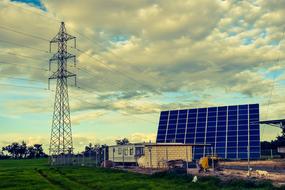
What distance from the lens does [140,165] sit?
50.8 m

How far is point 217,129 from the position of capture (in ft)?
194

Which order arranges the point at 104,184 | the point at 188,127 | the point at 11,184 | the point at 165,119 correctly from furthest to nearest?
the point at 165,119
the point at 188,127
the point at 11,184
the point at 104,184

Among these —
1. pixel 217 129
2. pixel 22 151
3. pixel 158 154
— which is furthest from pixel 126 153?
pixel 22 151

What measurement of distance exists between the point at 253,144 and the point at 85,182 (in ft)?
97.4

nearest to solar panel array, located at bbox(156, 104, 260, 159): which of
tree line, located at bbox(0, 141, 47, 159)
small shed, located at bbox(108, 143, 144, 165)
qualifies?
small shed, located at bbox(108, 143, 144, 165)

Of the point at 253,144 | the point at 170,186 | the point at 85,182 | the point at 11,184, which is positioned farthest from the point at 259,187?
the point at 253,144

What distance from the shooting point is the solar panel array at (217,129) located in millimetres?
53812

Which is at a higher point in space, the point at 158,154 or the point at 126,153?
the point at 158,154

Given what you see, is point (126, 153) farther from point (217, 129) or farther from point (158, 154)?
point (217, 129)

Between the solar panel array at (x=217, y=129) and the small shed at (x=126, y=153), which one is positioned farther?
the solar panel array at (x=217, y=129)

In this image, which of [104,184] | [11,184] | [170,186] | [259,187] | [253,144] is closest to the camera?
[259,187]

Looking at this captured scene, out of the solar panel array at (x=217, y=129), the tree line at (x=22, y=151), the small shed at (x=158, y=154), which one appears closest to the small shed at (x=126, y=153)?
the small shed at (x=158, y=154)

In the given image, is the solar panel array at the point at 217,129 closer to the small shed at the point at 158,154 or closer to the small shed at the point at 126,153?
the small shed at the point at 158,154

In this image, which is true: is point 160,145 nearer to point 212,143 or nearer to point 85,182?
point 212,143
